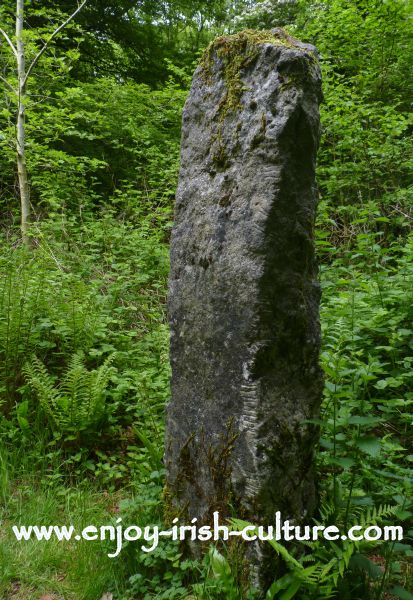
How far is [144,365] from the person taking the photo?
455 centimetres

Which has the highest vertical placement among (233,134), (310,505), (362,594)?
(233,134)

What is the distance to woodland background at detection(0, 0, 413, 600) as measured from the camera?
2.45m

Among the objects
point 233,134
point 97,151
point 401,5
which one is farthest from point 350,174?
point 233,134

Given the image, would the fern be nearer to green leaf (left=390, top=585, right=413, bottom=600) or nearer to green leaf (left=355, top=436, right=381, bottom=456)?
Result: green leaf (left=355, top=436, right=381, bottom=456)

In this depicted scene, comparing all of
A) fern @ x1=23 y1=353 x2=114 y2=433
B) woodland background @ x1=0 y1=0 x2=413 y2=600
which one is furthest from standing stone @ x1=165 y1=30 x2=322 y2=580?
fern @ x1=23 y1=353 x2=114 y2=433

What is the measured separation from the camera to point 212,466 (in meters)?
2.43

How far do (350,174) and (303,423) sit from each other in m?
5.88

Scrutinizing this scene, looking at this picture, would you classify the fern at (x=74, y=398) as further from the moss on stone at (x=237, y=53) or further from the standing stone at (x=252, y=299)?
the moss on stone at (x=237, y=53)

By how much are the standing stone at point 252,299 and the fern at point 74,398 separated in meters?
1.24

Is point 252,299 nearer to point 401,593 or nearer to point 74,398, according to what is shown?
point 401,593

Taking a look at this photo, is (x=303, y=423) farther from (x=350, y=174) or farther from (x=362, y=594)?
(x=350, y=174)

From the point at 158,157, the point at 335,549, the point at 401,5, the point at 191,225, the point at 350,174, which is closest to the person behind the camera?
the point at 335,549

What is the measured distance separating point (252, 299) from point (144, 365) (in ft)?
8.14

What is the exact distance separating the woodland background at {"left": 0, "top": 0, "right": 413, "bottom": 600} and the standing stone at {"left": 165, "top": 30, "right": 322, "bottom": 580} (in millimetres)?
227
